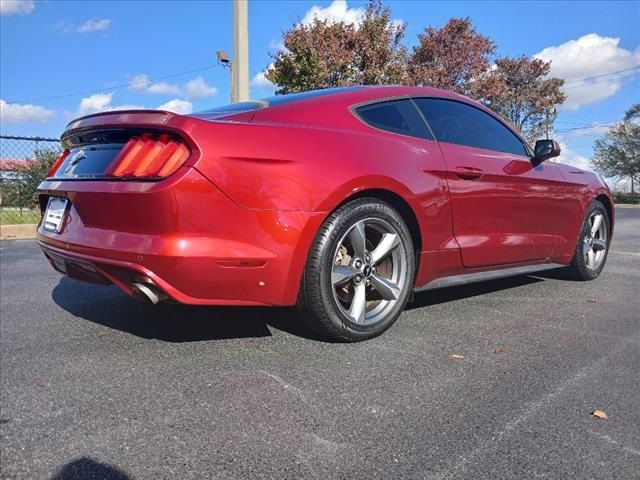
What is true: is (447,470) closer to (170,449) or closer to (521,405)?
(521,405)

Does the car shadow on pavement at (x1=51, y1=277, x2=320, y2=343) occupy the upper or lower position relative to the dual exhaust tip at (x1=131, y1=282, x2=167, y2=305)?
lower

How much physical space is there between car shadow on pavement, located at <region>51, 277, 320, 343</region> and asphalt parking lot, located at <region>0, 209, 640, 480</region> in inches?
0.7

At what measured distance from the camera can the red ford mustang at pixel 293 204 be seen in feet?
7.61

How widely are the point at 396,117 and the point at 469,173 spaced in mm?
607

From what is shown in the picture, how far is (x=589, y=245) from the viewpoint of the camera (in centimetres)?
479

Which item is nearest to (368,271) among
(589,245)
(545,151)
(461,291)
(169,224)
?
(169,224)

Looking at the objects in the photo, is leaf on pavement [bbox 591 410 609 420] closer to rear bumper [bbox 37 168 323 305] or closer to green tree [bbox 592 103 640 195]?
rear bumper [bbox 37 168 323 305]

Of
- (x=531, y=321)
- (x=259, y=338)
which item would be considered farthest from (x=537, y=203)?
(x=259, y=338)

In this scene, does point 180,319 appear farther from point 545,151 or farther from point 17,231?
point 17,231

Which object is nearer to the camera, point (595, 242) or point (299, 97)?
point (299, 97)

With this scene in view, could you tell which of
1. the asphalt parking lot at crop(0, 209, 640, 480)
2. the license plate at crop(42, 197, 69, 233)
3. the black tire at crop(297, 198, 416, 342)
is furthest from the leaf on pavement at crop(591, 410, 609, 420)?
the license plate at crop(42, 197, 69, 233)

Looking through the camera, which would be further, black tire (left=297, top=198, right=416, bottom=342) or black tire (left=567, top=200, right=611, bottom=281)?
black tire (left=567, top=200, right=611, bottom=281)

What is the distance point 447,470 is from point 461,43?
62.6 feet

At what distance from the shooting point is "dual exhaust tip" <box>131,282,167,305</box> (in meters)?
2.36
